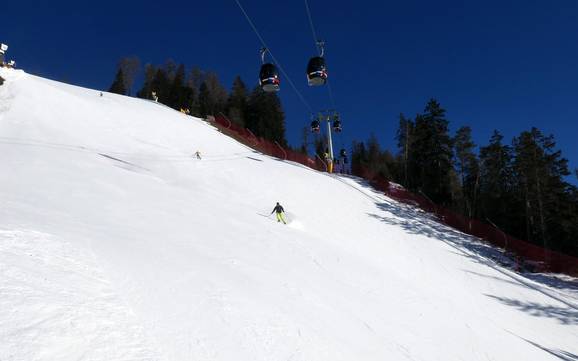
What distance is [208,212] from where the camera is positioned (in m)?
14.0

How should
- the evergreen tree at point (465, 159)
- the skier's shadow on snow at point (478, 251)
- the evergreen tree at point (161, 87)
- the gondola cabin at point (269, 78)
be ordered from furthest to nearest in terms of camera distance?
the evergreen tree at point (161, 87) < the evergreen tree at point (465, 159) < the gondola cabin at point (269, 78) < the skier's shadow on snow at point (478, 251)

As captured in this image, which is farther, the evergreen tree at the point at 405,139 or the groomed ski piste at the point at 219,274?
the evergreen tree at the point at 405,139

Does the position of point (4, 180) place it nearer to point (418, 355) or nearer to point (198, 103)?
point (418, 355)

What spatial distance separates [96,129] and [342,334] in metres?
24.0

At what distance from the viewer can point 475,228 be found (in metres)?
24.8

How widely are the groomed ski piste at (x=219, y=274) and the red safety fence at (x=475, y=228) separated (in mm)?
1625

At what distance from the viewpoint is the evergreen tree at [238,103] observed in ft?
229

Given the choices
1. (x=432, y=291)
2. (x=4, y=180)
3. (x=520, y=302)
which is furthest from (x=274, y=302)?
(x=520, y=302)

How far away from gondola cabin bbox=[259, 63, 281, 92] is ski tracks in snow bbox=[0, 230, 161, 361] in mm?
10689

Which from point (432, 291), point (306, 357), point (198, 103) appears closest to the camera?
point (306, 357)

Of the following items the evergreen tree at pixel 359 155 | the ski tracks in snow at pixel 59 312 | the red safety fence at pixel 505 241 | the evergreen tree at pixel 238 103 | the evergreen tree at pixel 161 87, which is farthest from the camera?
the evergreen tree at pixel 359 155

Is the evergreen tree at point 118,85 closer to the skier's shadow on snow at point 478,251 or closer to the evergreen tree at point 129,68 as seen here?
the evergreen tree at point 129,68

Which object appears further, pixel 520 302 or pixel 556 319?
pixel 520 302

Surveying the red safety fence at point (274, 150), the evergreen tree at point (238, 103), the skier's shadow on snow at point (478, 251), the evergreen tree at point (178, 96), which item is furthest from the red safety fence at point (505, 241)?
the evergreen tree at point (178, 96)
